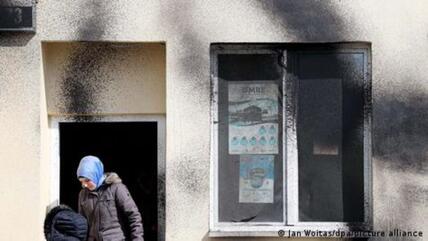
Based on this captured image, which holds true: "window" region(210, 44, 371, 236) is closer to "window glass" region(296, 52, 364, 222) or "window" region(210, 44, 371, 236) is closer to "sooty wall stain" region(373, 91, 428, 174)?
"window glass" region(296, 52, 364, 222)

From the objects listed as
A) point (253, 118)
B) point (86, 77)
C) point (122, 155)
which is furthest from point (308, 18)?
point (122, 155)

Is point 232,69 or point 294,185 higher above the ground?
point 232,69

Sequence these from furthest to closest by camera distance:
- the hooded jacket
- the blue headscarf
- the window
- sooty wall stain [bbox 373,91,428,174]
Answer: the window
sooty wall stain [bbox 373,91,428,174]
the blue headscarf
the hooded jacket

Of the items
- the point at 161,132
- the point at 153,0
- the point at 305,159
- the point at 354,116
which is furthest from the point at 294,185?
the point at 153,0

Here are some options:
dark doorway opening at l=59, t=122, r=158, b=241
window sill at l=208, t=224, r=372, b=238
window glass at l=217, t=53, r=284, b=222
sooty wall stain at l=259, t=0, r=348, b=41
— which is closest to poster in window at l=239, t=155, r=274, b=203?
window glass at l=217, t=53, r=284, b=222

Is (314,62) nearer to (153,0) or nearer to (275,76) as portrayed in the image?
(275,76)

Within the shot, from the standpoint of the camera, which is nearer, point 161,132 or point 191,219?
point 191,219

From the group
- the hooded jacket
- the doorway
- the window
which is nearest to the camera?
the hooded jacket

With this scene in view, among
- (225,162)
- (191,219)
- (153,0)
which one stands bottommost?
(191,219)

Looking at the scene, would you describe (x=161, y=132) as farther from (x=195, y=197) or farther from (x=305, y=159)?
(x=305, y=159)

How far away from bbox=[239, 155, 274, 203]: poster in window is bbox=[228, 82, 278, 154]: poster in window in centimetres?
7

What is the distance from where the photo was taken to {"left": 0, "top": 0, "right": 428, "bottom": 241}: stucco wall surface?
7426mm

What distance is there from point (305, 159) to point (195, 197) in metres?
0.97

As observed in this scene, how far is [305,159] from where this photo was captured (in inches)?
298
